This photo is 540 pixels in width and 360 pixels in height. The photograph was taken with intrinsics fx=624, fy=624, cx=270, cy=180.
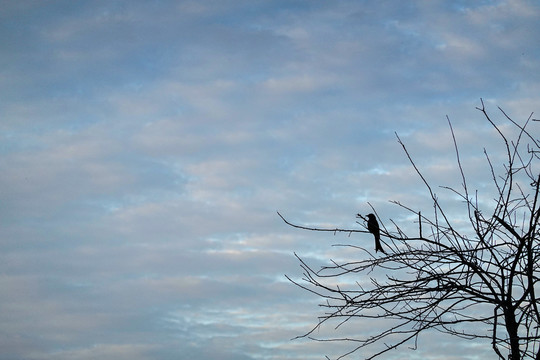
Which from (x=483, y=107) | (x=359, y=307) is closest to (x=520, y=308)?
(x=359, y=307)

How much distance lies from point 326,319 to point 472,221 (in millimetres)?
1296

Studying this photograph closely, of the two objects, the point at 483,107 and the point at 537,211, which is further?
the point at 483,107

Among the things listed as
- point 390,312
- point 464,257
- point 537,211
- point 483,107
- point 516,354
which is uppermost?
point 483,107

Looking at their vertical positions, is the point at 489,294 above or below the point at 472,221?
below

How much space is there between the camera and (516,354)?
4.15 meters

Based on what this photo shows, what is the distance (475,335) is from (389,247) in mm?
843

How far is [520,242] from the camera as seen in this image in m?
4.36

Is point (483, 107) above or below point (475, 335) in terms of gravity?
above

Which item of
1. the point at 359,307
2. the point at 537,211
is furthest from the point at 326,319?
the point at 537,211

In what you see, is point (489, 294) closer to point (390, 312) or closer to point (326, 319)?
point (390, 312)

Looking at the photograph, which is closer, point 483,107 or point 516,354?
point 516,354

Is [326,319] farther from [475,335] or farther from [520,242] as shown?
[520,242]

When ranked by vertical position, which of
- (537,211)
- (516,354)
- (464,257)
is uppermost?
(537,211)

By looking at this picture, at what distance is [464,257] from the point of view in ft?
14.5
